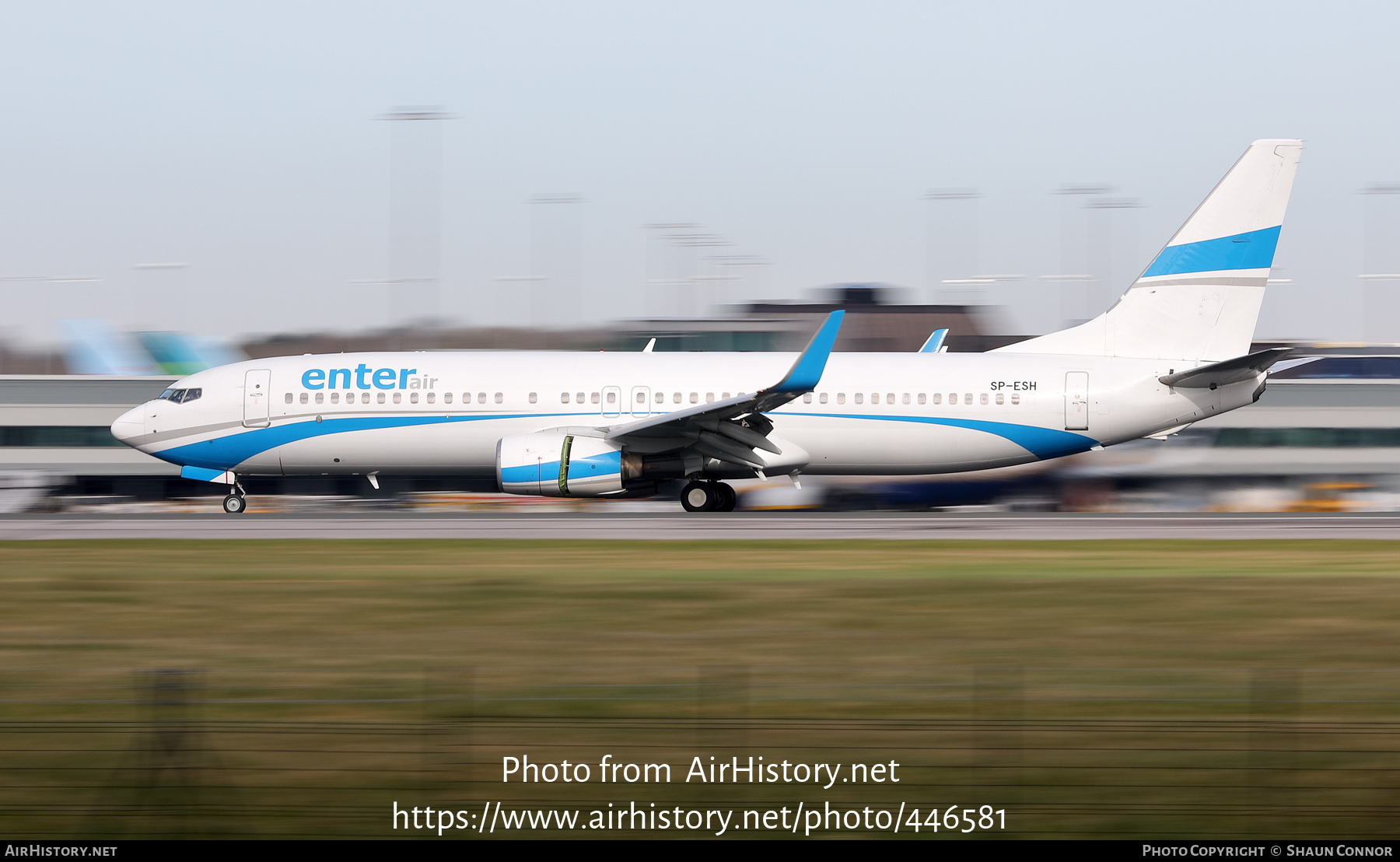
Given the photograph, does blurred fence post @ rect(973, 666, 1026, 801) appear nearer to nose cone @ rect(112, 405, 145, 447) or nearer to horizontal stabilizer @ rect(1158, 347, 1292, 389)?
horizontal stabilizer @ rect(1158, 347, 1292, 389)

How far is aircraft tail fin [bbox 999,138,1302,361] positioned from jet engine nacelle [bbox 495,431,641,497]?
1179cm

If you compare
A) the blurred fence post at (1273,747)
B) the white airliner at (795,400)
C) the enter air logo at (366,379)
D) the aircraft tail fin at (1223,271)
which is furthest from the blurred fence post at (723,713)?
the aircraft tail fin at (1223,271)

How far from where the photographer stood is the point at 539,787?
664 cm

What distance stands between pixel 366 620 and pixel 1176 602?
9.20m

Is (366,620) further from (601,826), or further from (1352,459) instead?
(1352,459)

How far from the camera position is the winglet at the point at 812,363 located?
26.8m

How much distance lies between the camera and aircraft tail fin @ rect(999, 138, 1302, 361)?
29.8m

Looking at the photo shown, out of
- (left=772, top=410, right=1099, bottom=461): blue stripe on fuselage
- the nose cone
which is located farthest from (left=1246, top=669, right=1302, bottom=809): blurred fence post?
the nose cone

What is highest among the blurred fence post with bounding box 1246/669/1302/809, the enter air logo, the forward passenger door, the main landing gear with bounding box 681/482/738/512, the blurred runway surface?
the enter air logo

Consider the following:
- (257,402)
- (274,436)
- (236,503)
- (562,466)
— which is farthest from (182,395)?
(562,466)

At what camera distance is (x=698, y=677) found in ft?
35.9

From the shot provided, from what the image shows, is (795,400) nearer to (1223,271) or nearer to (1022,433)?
(1022,433)

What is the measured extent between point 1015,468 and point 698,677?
23.3 m

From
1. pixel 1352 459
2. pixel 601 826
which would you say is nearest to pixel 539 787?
pixel 601 826
